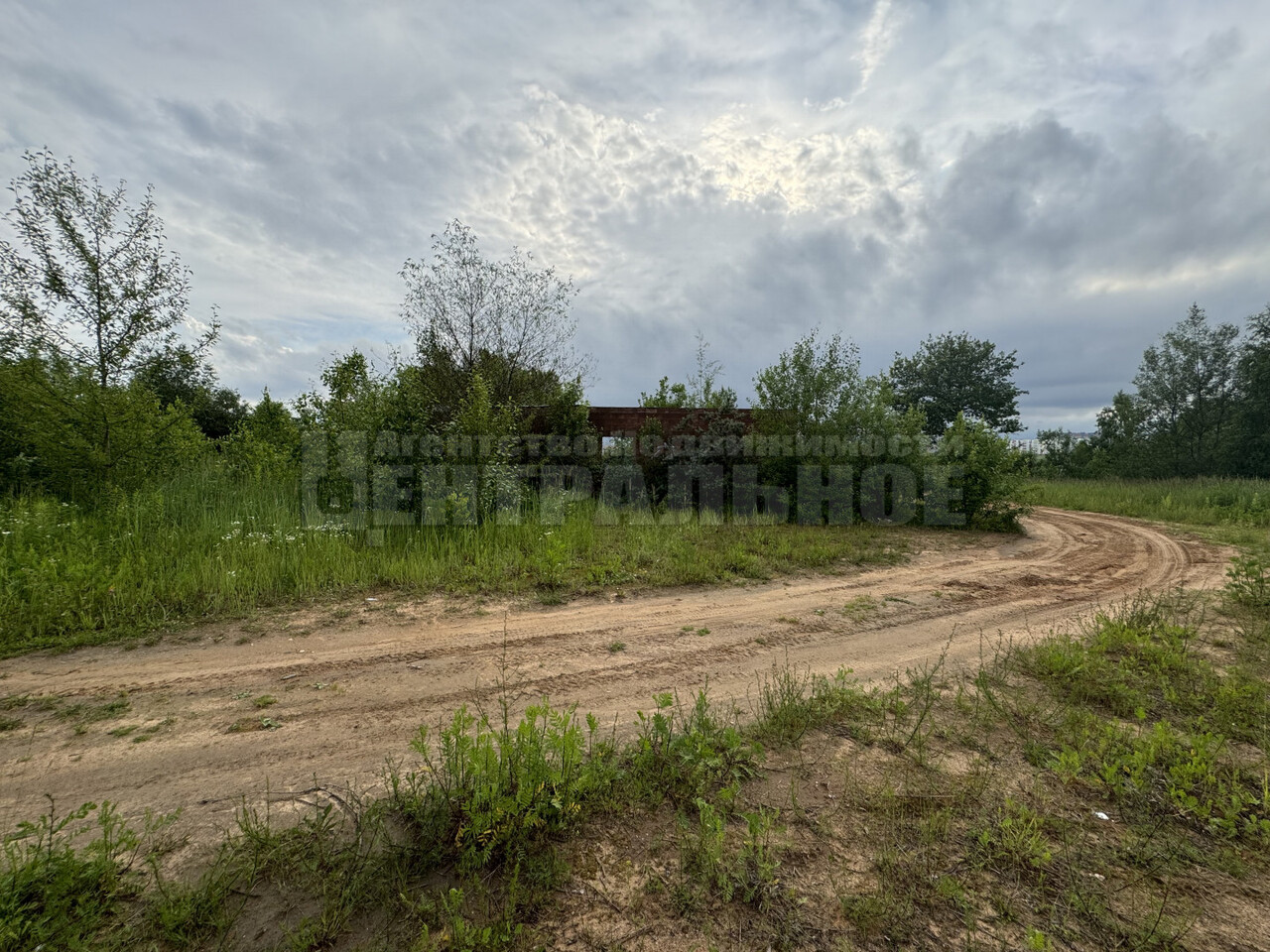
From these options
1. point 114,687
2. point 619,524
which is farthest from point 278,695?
point 619,524

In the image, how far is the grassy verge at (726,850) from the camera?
171 cm

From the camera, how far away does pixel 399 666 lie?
3699 mm

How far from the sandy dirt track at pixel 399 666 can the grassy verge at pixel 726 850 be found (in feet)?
1.00

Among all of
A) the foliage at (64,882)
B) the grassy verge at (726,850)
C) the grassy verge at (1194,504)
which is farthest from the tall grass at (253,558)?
the grassy verge at (1194,504)

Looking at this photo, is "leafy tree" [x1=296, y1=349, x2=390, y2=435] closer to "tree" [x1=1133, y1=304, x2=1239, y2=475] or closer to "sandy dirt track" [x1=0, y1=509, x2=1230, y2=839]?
"sandy dirt track" [x1=0, y1=509, x2=1230, y2=839]

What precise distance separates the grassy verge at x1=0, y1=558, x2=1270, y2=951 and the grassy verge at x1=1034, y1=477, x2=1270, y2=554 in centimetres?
1011

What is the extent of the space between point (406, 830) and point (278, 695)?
5.85 feet

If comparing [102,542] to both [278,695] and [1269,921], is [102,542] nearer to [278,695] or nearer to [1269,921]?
[278,695]

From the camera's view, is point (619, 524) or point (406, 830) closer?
point (406, 830)

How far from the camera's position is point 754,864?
2010mm

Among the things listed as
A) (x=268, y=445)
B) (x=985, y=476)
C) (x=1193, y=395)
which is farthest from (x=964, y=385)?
(x=268, y=445)

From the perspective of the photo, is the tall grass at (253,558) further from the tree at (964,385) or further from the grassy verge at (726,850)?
the tree at (964,385)

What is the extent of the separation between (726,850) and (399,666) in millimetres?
2684

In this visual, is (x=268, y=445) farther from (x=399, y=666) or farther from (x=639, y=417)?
(x=399, y=666)
